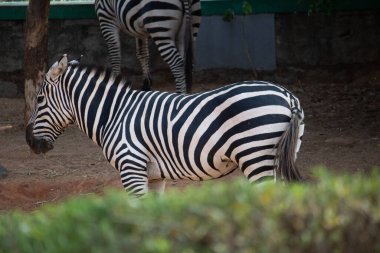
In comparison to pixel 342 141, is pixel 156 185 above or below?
above

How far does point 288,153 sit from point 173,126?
1001 millimetres

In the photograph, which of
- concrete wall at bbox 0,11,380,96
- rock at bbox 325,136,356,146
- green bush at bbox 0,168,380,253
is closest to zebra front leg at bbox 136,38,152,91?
concrete wall at bbox 0,11,380,96

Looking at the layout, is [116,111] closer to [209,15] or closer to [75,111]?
[75,111]

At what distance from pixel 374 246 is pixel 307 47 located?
1022 centimetres

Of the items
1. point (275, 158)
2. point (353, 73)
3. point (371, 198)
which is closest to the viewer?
point (371, 198)

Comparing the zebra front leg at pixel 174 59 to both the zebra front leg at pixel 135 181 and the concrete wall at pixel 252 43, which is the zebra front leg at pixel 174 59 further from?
the zebra front leg at pixel 135 181

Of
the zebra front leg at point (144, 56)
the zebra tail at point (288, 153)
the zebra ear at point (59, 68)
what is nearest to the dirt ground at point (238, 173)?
the zebra front leg at point (144, 56)

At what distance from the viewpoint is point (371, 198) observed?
339cm

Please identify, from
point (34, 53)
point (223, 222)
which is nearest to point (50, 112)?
point (34, 53)

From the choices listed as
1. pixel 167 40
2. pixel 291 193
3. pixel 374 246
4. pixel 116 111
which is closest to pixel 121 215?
pixel 291 193

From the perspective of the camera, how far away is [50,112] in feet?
23.2

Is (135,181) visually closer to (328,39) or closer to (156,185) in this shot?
(156,185)

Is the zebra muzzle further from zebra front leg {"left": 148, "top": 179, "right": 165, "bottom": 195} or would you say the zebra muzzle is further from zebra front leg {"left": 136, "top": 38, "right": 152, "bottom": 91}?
zebra front leg {"left": 136, "top": 38, "right": 152, "bottom": 91}

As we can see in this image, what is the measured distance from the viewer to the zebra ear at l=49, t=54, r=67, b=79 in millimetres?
6859
